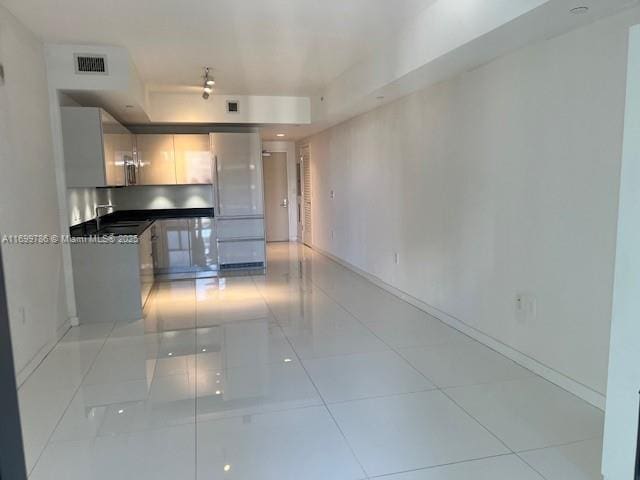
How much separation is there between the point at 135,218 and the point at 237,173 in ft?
5.38

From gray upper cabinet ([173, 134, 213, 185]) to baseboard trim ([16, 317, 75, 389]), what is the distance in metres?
2.89

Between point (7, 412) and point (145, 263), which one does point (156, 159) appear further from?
point (7, 412)

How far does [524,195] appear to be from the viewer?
10.6ft

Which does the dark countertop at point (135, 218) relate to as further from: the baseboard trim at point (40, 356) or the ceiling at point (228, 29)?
the ceiling at point (228, 29)

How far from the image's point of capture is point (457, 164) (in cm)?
399

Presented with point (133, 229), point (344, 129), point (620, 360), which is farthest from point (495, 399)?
point (344, 129)

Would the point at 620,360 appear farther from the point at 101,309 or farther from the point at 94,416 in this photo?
the point at 101,309

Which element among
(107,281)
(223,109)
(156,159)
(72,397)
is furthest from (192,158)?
(72,397)

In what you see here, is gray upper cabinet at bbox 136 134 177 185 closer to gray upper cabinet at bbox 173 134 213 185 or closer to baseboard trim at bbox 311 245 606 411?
gray upper cabinet at bbox 173 134 213 185

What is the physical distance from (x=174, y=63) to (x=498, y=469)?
4.55 m

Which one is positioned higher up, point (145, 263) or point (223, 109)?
point (223, 109)

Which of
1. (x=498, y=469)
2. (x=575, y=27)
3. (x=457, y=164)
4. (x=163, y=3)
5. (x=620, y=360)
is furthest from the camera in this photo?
(x=457, y=164)

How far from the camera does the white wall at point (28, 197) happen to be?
325cm

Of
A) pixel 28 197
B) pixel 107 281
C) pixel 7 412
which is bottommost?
pixel 107 281
